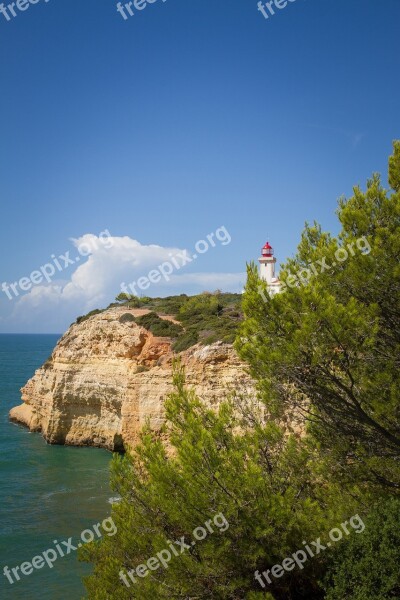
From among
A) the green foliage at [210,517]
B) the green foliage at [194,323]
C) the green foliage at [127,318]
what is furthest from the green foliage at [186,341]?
the green foliage at [210,517]

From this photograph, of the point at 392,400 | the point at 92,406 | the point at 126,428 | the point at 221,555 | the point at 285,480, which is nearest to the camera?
the point at 221,555

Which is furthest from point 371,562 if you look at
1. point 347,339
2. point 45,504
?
point 45,504

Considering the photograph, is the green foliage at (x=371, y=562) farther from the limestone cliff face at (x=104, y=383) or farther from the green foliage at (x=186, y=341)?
the green foliage at (x=186, y=341)

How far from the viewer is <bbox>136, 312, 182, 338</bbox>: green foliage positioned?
91.2 ft

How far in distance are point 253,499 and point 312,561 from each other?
167 cm

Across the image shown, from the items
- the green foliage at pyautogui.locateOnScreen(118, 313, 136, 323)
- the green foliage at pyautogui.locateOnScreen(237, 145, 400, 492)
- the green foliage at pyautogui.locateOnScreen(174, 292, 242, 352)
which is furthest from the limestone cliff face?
the green foliage at pyautogui.locateOnScreen(237, 145, 400, 492)

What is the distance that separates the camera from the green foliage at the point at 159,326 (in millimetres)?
27812

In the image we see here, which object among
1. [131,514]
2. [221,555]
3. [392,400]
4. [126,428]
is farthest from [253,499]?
[126,428]

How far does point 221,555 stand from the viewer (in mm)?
7699

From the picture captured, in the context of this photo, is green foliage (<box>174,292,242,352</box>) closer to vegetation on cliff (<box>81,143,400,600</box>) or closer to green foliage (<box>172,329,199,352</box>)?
green foliage (<box>172,329,199,352</box>)

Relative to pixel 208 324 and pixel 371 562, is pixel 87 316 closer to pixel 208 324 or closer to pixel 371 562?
pixel 208 324

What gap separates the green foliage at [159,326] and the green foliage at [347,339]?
18443 mm

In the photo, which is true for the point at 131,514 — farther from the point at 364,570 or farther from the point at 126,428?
the point at 126,428

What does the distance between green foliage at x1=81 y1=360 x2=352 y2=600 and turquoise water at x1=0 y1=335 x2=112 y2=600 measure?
237 inches
